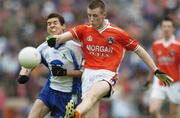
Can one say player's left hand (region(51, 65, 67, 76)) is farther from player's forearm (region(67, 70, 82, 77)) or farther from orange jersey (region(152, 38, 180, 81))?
orange jersey (region(152, 38, 180, 81))

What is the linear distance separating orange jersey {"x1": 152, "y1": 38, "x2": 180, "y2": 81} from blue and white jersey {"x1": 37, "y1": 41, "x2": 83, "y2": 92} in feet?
9.85

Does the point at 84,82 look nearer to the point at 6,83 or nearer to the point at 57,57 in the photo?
the point at 57,57

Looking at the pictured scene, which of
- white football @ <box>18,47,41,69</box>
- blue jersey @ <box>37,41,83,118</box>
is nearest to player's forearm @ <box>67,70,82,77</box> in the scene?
blue jersey @ <box>37,41,83,118</box>

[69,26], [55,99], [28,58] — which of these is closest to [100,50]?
[28,58]

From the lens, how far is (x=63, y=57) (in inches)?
528

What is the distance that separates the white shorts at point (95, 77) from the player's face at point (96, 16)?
2.39 ft

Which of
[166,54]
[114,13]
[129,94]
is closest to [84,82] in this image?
[166,54]

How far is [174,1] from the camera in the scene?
934 inches

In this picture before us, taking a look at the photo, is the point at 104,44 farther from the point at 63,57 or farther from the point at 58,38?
the point at 63,57

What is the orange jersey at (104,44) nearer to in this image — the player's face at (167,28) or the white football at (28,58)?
the white football at (28,58)

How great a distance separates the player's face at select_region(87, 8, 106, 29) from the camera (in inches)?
500

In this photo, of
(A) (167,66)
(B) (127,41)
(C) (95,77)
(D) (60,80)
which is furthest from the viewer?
(A) (167,66)

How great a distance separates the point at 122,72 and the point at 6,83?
3.00m

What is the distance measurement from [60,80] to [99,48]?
103 centimetres
